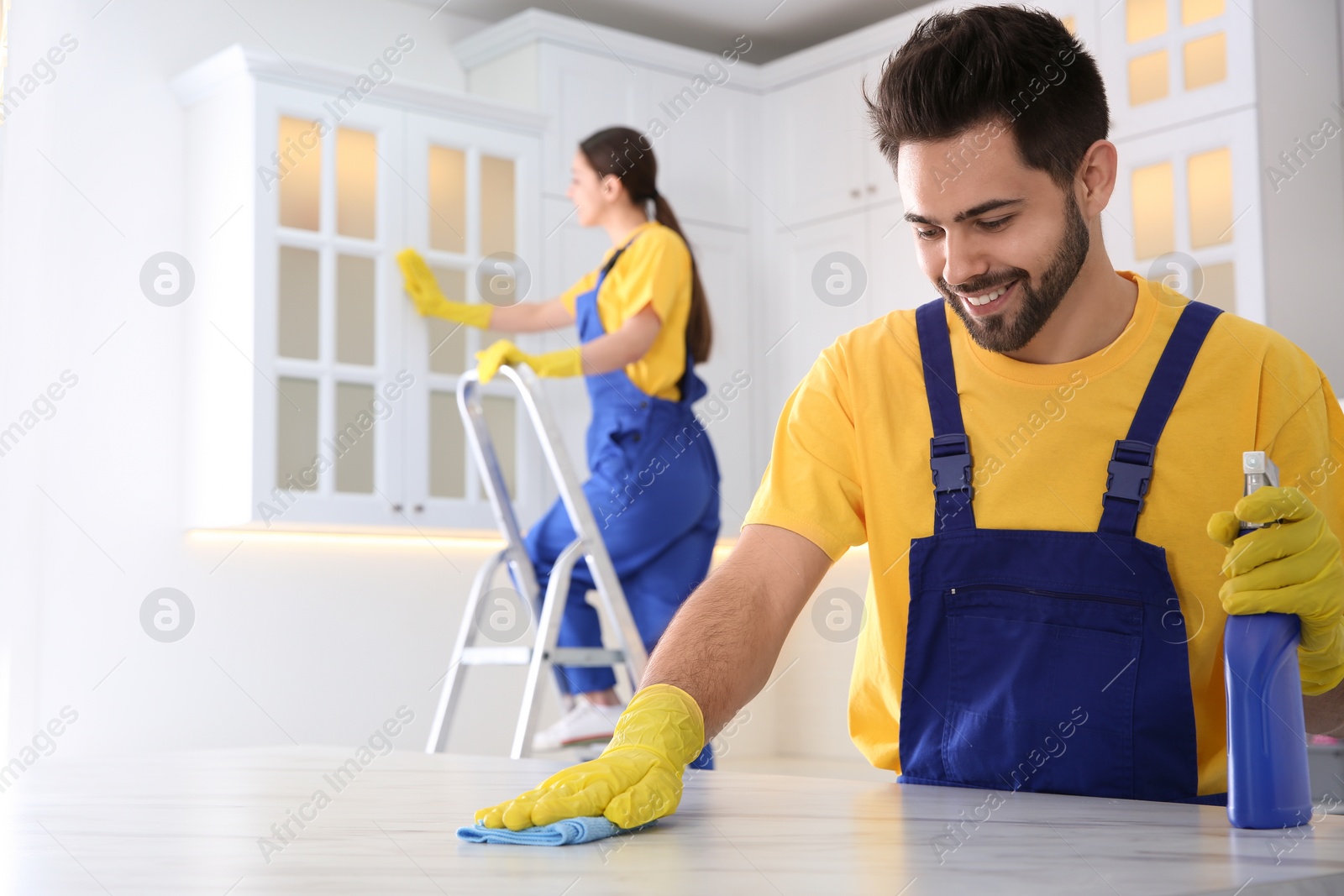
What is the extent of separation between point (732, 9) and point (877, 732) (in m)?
3.40

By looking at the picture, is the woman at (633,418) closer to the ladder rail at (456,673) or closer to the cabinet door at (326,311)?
the ladder rail at (456,673)

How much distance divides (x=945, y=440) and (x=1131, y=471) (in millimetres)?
170

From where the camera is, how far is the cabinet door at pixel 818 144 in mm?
4273

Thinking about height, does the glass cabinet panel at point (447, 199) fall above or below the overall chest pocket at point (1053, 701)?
above

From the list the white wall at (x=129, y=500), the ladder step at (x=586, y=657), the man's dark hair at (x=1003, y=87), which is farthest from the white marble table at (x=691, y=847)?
the white wall at (x=129, y=500)

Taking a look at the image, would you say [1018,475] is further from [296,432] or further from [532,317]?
[532,317]

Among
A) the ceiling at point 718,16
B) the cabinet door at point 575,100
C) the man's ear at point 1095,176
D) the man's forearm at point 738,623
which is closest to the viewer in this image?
the man's forearm at point 738,623

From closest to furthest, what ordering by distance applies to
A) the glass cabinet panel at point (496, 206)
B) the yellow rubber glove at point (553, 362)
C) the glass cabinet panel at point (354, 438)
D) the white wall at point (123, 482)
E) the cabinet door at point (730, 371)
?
the yellow rubber glove at point (553, 362) < the white wall at point (123, 482) < the glass cabinet panel at point (354, 438) < the glass cabinet panel at point (496, 206) < the cabinet door at point (730, 371)

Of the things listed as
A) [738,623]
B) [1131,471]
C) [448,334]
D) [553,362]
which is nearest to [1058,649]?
[1131,471]

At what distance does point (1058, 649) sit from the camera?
1202 millimetres

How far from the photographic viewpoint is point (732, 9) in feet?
14.2

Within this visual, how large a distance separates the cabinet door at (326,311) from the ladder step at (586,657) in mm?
989

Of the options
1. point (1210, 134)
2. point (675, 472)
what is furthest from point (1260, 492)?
point (1210, 134)

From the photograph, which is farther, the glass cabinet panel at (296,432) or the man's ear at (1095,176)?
the glass cabinet panel at (296,432)
